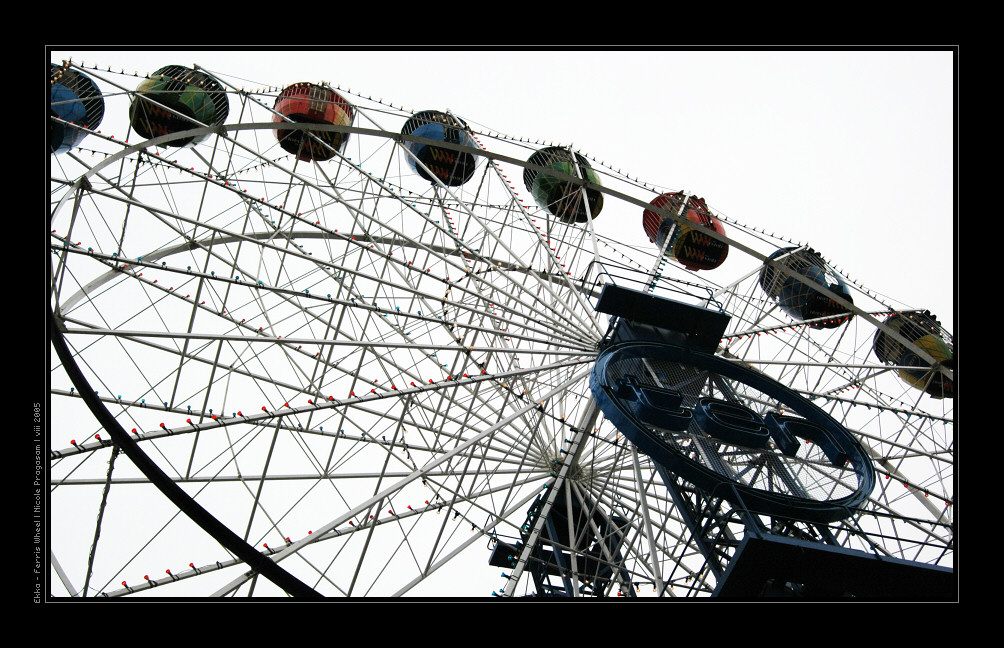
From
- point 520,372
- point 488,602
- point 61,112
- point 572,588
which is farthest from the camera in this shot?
point 61,112

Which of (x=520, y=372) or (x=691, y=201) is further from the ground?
(x=691, y=201)

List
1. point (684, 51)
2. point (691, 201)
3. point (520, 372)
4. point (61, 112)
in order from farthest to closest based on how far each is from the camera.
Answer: point (691, 201) → point (61, 112) → point (520, 372) → point (684, 51)

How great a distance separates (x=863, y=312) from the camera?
23.6 meters

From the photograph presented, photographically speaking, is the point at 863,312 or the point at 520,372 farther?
the point at 863,312

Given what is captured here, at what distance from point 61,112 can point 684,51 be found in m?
16.0

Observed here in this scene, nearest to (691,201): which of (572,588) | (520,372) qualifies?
(520,372)

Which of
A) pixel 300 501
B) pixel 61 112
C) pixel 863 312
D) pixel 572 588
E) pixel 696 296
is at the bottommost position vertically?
pixel 572 588

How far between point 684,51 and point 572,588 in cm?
1221

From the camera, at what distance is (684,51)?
1124 cm

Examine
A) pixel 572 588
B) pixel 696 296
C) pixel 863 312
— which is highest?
pixel 863 312
